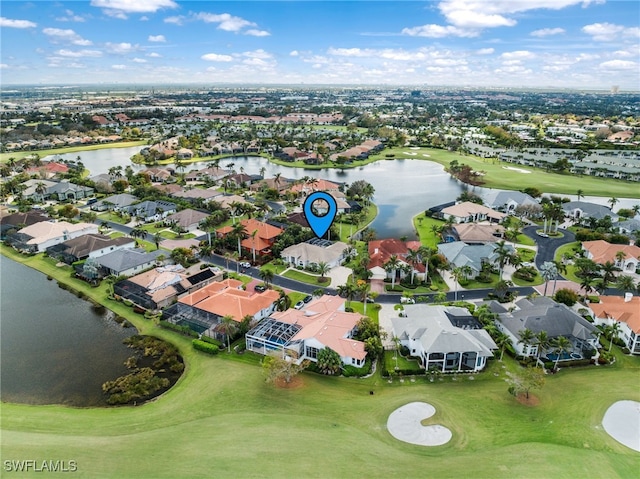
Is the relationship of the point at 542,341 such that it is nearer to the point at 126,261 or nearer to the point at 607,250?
the point at 607,250

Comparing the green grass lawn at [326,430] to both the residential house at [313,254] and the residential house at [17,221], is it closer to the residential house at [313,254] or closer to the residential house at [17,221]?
the residential house at [313,254]

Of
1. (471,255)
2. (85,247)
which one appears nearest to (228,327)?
(85,247)

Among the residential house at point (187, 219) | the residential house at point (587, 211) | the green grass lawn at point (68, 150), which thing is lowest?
the residential house at point (187, 219)

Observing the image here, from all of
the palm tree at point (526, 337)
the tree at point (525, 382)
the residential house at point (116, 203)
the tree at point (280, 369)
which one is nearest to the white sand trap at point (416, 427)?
the tree at point (525, 382)

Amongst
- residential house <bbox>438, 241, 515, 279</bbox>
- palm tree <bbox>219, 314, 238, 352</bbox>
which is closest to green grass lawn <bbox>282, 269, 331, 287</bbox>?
palm tree <bbox>219, 314, 238, 352</bbox>

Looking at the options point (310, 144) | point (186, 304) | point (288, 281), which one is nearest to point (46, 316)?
point (186, 304)

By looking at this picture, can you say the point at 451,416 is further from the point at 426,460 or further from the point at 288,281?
the point at 288,281
